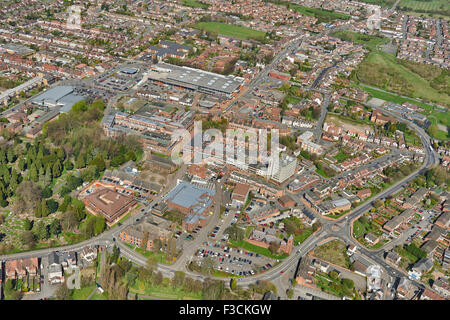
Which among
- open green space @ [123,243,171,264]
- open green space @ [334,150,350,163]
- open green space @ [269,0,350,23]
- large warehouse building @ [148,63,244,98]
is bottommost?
open green space @ [123,243,171,264]

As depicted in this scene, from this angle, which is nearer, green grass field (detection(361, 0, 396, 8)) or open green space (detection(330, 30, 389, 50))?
open green space (detection(330, 30, 389, 50))

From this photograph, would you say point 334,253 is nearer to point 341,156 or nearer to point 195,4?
point 341,156

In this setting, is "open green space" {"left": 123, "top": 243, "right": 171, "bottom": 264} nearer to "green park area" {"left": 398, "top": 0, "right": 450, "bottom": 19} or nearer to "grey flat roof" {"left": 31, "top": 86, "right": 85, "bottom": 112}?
"grey flat roof" {"left": 31, "top": 86, "right": 85, "bottom": 112}

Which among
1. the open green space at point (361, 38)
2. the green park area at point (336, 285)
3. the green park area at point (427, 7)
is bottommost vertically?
the green park area at point (336, 285)

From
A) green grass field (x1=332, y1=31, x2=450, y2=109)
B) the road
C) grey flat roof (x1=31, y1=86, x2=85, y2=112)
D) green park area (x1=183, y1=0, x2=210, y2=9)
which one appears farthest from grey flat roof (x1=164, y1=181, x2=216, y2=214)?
green park area (x1=183, y1=0, x2=210, y2=9)

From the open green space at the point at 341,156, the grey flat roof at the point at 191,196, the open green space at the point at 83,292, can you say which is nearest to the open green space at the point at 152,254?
the open green space at the point at 83,292

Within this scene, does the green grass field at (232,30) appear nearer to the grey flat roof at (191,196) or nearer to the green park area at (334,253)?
the grey flat roof at (191,196)

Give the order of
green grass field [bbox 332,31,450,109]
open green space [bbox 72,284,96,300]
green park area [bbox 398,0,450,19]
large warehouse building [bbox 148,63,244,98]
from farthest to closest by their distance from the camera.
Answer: green park area [bbox 398,0,450,19], green grass field [bbox 332,31,450,109], large warehouse building [bbox 148,63,244,98], open green space [bbox 72,284,96,300]

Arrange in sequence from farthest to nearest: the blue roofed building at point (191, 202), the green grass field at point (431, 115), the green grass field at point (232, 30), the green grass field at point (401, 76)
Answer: the green grass field at point (232, 30)
the green grass field at point (401, 76)
the green grass field at point (431, 115)
the blue roofed building at point (191, 202)

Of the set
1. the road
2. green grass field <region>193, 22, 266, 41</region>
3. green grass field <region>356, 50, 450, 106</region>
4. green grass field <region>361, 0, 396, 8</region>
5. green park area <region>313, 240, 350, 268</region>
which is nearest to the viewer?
green park area <region>313, 240, 350, 268</region>

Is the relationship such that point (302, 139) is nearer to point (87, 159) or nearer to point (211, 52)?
point (87, 159)
